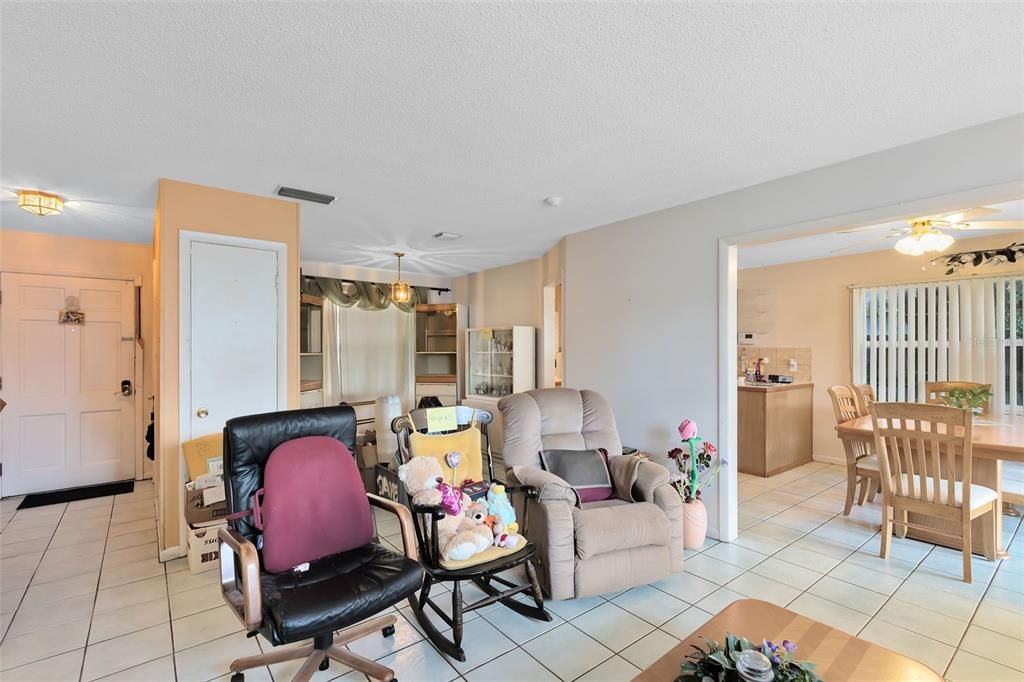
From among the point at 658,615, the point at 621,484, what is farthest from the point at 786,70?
the point at 658,615

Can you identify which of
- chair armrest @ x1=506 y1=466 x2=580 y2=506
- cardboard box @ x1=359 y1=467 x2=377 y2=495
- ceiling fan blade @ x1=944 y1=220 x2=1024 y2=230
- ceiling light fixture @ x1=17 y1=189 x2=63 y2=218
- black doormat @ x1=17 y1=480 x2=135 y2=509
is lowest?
black doormat @ x1=17 y1=480 x2=135 y2=509

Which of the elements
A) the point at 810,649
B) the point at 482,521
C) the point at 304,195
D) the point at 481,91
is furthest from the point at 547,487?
the point at 304,195

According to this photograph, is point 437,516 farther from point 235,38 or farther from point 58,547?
point 58,547

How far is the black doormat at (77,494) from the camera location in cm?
409

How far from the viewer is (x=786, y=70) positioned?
1854mm

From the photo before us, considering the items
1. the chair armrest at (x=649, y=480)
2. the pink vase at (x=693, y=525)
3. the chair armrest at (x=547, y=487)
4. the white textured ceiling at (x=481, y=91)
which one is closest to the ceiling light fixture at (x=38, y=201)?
the white textured ceiling at (x=481, y=91)

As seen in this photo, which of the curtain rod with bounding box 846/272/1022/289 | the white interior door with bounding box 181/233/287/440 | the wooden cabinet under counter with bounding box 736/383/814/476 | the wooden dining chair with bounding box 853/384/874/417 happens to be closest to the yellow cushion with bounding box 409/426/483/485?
the white interior door with bounding box 181/233/287/440

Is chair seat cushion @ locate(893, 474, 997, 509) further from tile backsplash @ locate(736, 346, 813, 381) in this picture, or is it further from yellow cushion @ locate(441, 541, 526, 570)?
yellow cushion @ locate(441, 541, 526, 570)

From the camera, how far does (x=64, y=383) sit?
14.6 feet

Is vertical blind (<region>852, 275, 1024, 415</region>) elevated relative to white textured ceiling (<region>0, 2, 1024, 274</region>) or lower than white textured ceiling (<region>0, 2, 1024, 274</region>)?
lower

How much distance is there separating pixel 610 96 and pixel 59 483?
5876mm

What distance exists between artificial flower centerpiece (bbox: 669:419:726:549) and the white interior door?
294 centimetres

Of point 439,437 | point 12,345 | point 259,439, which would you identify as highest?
point 12,345

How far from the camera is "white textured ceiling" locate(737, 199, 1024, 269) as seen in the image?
379 centimetres
